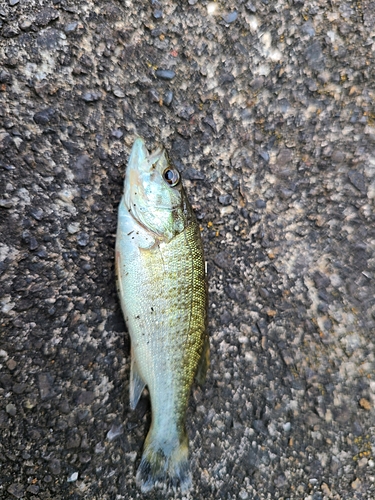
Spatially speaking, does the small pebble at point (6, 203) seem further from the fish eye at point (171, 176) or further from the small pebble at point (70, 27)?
the small pebble at point (70, 27)

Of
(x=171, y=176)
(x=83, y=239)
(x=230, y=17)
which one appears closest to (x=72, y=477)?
(x=83, y=239)

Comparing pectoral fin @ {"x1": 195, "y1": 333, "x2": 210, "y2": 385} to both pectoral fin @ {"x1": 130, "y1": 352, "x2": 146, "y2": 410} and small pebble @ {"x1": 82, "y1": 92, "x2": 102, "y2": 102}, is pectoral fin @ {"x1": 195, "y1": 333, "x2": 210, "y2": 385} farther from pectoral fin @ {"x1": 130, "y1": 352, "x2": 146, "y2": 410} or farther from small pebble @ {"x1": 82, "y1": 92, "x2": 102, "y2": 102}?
small pebble @ {"x1": 82, "y1": 92, "x2": 102, "y2": 102}

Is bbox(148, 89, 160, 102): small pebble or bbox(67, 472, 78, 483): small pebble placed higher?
bbox(148, 89, 160, 102): small pebble

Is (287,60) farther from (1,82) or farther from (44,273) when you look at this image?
(44,273)

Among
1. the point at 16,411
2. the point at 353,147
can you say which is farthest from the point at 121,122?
the point at 16,411

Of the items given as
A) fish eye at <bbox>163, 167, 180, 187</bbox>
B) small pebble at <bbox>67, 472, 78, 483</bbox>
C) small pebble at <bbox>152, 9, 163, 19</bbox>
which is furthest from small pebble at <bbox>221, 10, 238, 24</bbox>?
small pebble at <bbox>67, 472, 78, 483</bbox>
